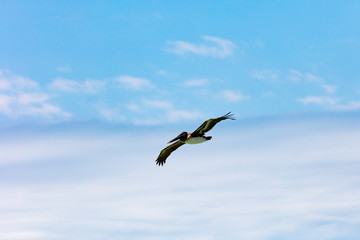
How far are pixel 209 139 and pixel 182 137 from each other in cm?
377

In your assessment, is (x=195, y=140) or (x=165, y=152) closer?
(x=195, y=140)

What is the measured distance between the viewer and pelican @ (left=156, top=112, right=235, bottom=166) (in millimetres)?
50375

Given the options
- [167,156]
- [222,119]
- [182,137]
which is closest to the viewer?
[222,119]

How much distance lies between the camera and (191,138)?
53531mm

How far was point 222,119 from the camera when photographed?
49.2 m

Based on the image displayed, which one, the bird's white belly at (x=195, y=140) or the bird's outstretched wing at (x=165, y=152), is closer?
Result: the bird's white belly at (x=195, y=140)

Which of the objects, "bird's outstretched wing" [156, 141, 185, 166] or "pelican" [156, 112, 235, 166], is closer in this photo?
"pelican" [156, 112, 235, 166]

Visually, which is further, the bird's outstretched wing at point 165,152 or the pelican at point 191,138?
the bird's outstretched wing at point 165,152

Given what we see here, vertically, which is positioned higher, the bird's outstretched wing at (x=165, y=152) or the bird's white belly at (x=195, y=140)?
the bird's outstretched wing at (x=165, y=152)

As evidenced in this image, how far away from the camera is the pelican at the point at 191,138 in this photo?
165ft

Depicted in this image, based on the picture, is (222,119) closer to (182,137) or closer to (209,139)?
(209,139)

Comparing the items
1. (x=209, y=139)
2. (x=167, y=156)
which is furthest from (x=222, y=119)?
(x=167, y=156)

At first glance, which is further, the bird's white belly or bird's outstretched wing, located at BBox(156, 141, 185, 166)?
bird's outstretched wing, located at BBox(156, 141, 185, 166)

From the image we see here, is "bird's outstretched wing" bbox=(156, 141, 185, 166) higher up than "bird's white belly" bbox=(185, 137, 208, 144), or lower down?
higher up
